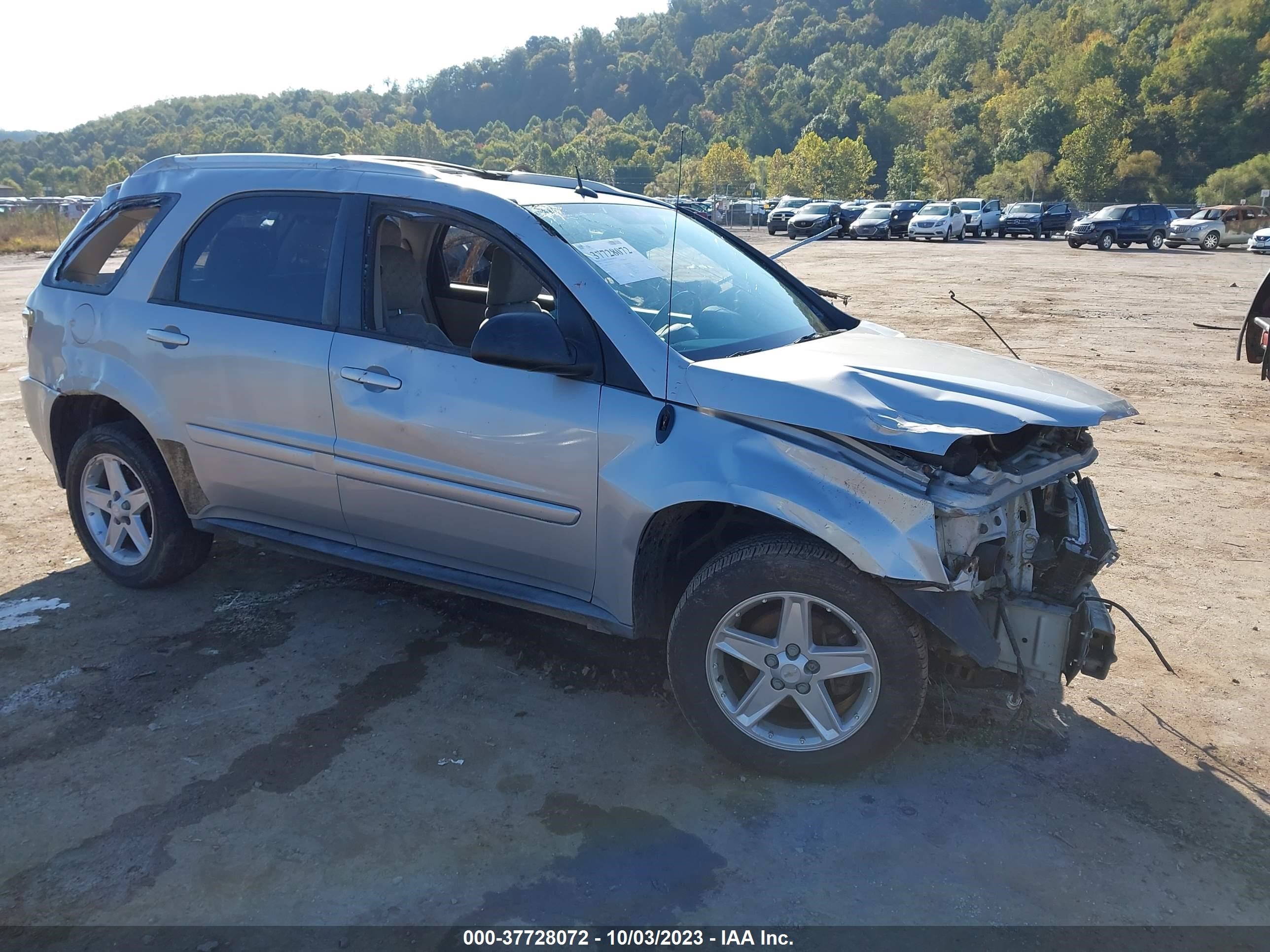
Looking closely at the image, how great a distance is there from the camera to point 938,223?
4016 centimetres

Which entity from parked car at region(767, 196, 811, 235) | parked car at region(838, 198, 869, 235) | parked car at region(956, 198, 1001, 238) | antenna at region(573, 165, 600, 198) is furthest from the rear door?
parked car at region(956, 198, 1001, 238)

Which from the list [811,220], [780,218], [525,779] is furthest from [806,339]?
[780,218]

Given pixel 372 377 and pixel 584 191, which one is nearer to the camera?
pixel 372 377

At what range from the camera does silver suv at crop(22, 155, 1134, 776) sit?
3037mm

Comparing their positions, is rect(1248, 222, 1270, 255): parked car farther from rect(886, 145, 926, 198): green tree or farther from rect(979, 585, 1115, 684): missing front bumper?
rect(886, 145, 926, 198): green tree

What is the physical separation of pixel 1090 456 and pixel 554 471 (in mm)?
1935

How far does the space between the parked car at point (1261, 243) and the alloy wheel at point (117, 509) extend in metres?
39.8

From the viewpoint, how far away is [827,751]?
10.3 feet

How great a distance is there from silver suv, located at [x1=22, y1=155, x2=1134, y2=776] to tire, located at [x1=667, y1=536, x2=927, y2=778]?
10mm

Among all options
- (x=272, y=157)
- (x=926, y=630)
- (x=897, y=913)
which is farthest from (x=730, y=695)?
(x=272, y=157)

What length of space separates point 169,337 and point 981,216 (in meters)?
44.9

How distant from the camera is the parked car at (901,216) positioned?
139ft

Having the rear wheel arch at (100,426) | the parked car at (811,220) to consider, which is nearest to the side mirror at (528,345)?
the rear wheel arch at (100,426)

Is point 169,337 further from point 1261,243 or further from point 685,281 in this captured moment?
point 1261,243
